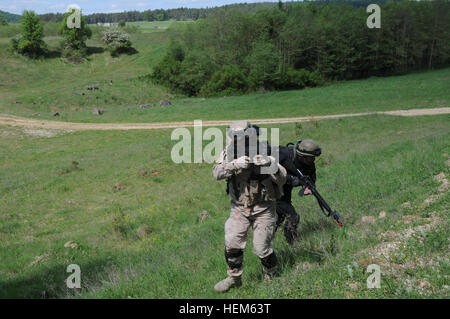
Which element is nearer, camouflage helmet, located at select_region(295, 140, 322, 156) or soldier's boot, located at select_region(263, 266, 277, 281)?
soldier's boot, located at select_region(263, 266, 277, 281)

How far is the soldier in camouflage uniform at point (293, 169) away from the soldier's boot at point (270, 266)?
1.29m

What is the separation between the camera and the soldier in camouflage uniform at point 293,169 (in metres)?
5.93

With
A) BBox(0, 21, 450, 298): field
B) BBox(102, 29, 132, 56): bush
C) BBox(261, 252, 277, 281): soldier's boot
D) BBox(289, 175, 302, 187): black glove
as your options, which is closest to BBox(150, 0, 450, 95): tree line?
BBox(102, 29, 132, 56): bush

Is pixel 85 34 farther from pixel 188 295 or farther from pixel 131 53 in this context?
pixel 188 295

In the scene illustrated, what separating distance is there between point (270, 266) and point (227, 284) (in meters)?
0.65

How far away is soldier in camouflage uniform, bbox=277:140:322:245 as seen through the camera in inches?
234

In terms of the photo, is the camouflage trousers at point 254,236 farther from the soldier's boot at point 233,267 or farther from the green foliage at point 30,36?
the green foliage at point 30,36

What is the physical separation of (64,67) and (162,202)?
6909 cm

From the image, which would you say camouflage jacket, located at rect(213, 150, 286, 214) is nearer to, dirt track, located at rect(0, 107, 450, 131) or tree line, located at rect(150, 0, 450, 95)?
dirt track, located at rect(0, 107, 450, 131)

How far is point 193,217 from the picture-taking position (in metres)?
11.5

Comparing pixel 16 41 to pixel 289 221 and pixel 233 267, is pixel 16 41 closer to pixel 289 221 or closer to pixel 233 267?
pixel 289 221

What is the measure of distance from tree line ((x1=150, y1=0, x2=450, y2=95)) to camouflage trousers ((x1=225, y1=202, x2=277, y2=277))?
185ft

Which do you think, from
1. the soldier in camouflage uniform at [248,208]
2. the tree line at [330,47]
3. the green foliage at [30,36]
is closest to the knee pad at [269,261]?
the soldier in camouflage uniform at [248,208]

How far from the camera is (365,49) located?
6431 centimetres
